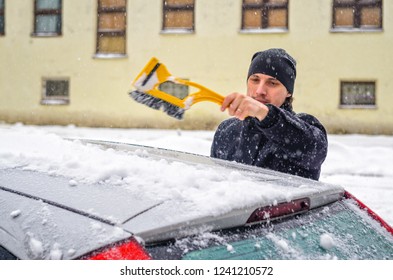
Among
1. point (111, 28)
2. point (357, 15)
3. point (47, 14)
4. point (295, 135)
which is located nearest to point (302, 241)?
point (295, 135)

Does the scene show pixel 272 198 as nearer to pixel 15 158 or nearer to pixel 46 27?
pixel 15 158

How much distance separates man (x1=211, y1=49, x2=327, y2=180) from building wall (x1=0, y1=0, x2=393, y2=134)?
1026 centimetres

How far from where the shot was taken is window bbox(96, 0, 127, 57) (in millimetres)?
14203

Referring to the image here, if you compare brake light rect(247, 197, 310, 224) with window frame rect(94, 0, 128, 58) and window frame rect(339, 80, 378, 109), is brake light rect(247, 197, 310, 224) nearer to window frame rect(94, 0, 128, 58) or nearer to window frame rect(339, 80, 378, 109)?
window frame rect(339, 80, 378, 109)

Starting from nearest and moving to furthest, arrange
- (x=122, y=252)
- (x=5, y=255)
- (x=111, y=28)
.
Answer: (x=122, y=252) < (x=5, y=255) < (x=111, y=28)

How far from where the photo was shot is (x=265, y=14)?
1345 centimetres

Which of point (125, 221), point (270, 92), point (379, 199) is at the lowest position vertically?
point (379, 199)

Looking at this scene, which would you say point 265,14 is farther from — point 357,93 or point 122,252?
point 122,252

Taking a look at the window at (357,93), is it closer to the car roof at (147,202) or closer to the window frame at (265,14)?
the window frame at (265,14)

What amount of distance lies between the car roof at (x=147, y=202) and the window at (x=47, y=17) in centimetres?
1393

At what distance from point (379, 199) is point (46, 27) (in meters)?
11.9

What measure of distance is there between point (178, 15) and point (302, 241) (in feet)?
43.0

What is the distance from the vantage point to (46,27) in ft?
48.1
